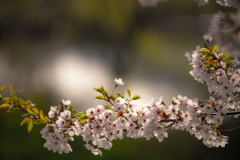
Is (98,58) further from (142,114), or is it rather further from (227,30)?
(227,30)

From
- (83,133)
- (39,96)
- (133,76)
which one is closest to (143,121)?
(83,133)

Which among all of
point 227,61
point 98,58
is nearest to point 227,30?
point 227,61

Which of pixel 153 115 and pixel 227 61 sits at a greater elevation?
pixel 227 61

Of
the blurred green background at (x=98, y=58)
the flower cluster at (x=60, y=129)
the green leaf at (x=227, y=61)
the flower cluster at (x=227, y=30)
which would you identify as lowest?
the flower cluster at (x=60, y=129)

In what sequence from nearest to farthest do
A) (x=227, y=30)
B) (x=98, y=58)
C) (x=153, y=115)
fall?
(x=227, y=30), (x=153, y=115), (x=98, y=58)

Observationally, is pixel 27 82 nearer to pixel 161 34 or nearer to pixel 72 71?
pixel 72 71

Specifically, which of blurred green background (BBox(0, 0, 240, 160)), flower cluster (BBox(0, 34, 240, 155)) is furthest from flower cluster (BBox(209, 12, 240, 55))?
blurred green background (BBox(0, 0, 240, 160))

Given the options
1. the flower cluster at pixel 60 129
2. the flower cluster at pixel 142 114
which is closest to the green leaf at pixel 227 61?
the flower cluster at pixel 142 114

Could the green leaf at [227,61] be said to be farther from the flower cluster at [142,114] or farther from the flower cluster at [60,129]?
the flower cluster at [60,129]
